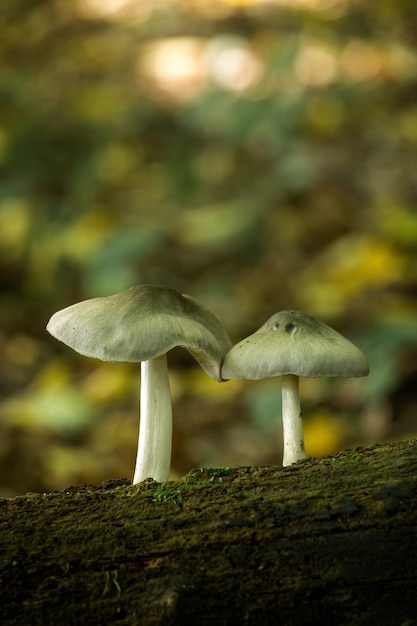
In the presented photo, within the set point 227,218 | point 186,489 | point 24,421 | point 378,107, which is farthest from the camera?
point 378,107

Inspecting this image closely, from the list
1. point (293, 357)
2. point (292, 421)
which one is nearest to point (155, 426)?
point (292, 421)

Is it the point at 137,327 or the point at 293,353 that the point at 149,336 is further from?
the point at 293,353

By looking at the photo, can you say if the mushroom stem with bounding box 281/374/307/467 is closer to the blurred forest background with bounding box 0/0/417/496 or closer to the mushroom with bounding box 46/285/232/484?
the mushroom with bounding box 46/285/232/484

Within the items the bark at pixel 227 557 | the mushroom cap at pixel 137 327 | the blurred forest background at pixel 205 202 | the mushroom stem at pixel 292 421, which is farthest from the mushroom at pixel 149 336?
the blurred forest background at pixel 205 202

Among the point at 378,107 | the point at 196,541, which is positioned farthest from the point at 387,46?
the point at 196,541

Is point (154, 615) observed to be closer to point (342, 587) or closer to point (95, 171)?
point (342, 587)

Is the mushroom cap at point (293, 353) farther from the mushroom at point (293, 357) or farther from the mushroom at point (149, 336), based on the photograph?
the mushroom at point (149, 336)
